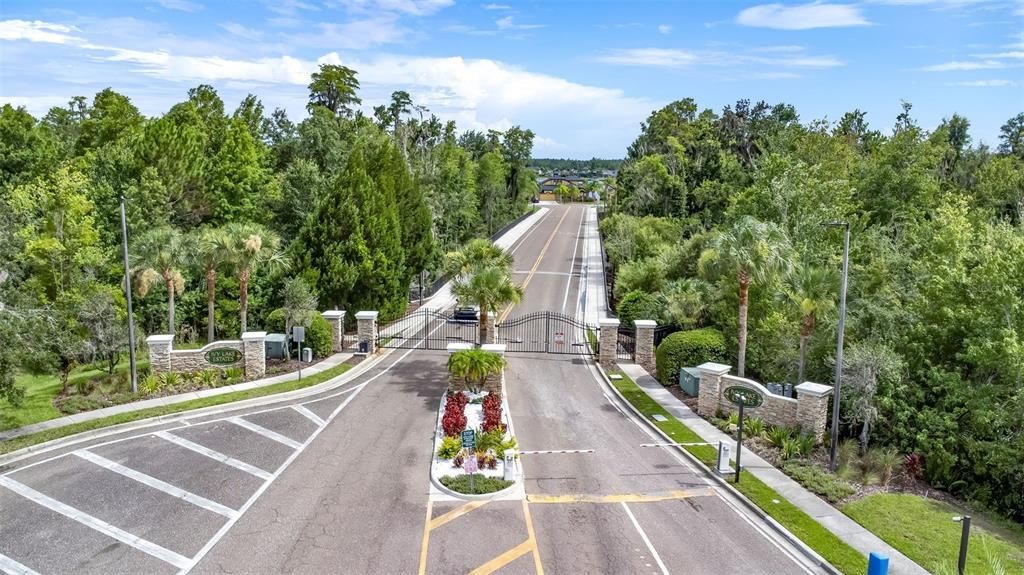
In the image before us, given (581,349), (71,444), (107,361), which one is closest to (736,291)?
(581,349)

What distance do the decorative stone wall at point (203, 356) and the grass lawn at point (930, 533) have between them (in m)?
21.0

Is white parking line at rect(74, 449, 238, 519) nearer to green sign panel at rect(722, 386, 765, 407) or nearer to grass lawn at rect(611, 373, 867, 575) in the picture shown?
grass lawn at rect(611, 373, 867, 575)

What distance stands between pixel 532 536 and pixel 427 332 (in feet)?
61.4

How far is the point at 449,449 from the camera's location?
60.4 feet

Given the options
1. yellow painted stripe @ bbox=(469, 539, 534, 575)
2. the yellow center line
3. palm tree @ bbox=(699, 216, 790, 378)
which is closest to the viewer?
yellow painted stripe @ bbox=(469, 539, 534, 575)

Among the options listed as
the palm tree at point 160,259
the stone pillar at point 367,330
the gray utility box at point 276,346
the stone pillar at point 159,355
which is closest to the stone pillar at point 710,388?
the stone pillar at point 367,330

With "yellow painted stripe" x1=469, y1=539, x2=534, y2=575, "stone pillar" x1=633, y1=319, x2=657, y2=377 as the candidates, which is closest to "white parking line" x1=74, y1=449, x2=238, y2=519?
"yellow painted stripe" x1=469, y1=539, x2=534, y2=575

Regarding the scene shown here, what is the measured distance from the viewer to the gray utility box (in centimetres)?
2881

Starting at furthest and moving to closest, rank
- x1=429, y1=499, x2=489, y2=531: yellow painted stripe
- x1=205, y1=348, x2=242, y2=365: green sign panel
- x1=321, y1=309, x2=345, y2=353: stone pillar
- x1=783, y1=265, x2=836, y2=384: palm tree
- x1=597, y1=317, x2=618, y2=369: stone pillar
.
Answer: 1. x1=321, y1=309, x2=345, y2=353: stone pillar
2. x1=597, y1=317, x2=618, y2=369: stone pillar
3. x1=205, y1=348, x2=242, y2=365: green sign panel
4. x1=783, y1=265, x2=836, y2=384: palm tree
5. x1=429, y1=499, x2=489, y2=531: yellow painted stripe

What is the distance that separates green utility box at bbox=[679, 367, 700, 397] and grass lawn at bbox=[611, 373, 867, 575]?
8.39ft

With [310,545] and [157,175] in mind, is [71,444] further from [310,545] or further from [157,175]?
[157,175]

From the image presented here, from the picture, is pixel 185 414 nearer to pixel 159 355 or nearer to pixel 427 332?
pixel 159 355

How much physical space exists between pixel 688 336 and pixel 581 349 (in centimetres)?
663

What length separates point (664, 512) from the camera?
1580 centimetres
